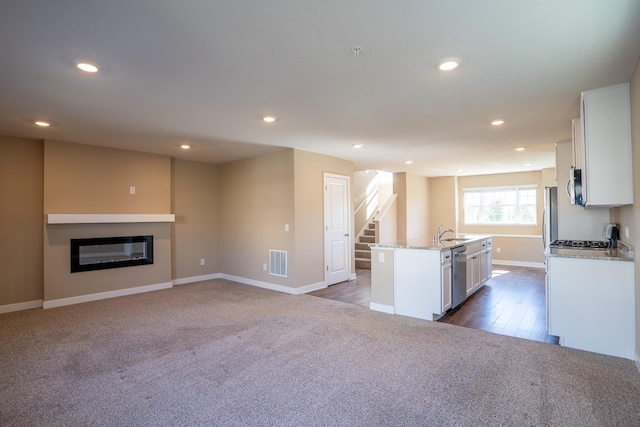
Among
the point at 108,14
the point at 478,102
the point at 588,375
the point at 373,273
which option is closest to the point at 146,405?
the point at 108,14

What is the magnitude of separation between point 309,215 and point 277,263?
3.31 ft

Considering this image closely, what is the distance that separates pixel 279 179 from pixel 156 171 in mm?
2274

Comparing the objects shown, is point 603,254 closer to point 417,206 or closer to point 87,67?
point 87,67

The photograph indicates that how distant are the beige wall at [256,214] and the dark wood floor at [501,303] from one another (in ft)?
3.76

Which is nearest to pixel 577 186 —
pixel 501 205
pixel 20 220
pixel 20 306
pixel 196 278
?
pixel 501 205

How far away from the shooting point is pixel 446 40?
2225 millimetres

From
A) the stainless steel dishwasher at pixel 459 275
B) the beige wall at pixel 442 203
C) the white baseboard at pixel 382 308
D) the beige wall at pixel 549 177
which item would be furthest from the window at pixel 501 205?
the white baseboard at pixel 382 308

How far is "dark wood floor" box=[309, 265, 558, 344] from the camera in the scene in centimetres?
384

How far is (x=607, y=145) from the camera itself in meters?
3.07

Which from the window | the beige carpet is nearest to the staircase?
the window

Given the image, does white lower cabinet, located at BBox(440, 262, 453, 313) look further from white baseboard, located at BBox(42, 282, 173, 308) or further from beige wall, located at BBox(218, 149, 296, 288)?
white baseboard, located at BBox(42, 282, 173, 308)

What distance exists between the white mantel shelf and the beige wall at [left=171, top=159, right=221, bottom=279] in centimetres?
43

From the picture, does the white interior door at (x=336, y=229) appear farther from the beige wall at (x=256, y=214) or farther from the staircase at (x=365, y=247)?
the staircase at (x=365, y=247)

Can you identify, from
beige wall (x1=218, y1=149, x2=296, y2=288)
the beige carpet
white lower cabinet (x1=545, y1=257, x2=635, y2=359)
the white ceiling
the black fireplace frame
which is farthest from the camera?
beige wall (x1=218, y1=149, x2=296, y2=288)
